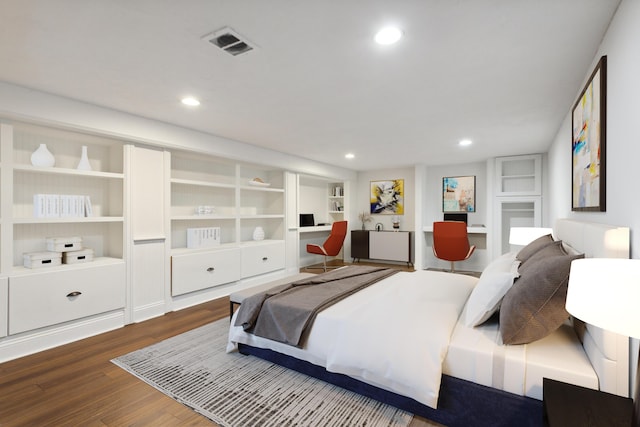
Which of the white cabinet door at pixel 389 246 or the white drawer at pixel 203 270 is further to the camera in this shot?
the white cabinet door at pixel 389 246

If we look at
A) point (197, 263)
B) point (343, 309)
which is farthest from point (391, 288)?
point (197, 263)

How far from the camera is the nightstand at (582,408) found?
3.44 feet

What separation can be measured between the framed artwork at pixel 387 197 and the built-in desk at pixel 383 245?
0.67m

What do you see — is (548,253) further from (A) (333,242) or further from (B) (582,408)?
(A) (333,242)

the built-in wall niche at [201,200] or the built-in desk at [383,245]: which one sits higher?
the built-in wall niche at [201,200]

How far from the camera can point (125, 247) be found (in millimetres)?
3404

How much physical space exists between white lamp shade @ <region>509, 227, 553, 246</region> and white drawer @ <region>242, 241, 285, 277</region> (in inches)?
143

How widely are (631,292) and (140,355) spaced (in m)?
3.15

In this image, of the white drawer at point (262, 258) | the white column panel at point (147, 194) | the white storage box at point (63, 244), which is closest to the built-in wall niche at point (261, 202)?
the white drawer at point (262, 258)

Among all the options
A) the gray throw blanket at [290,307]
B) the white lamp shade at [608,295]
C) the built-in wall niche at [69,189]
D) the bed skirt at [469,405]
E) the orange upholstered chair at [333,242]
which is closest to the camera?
the white lamp shade at [608,295]

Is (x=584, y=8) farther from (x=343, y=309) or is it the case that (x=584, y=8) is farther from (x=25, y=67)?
(x=25, y=67)

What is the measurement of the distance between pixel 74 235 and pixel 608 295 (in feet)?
14.3

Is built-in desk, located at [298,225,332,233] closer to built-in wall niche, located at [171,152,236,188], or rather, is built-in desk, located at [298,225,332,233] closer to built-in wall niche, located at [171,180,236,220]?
built-in wall niche, located at [171,180,236,220]

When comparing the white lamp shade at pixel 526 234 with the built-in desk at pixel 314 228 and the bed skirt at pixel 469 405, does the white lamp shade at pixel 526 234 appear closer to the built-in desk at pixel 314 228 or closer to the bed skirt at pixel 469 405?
the bed skirt at pixel 469 405
